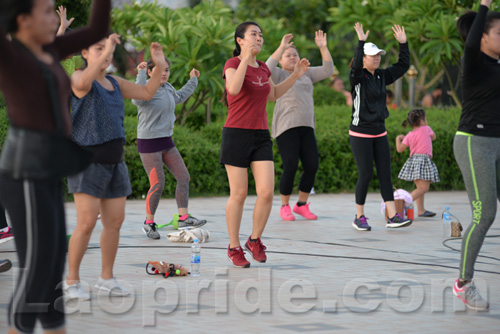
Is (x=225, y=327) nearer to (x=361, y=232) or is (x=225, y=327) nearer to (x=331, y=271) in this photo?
(x=331, y=271)

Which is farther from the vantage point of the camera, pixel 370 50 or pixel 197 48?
pixel 197 48

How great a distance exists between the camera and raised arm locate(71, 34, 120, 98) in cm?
517

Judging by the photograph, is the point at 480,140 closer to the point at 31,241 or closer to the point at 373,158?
the point at 31,241

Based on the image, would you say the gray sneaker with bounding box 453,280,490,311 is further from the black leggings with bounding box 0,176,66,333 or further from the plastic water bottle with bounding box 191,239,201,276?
the black leggings with bounding box 0,176,66,333

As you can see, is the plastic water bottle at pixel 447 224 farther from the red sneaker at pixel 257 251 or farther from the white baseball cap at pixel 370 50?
the red sneaker at pixel 257 251

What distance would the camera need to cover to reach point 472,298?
18.6 ft

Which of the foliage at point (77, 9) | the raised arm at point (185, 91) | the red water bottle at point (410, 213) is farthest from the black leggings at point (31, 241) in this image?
the foliage at point (77, 9)

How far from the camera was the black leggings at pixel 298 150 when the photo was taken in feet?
35.4

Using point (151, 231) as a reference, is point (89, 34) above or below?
above

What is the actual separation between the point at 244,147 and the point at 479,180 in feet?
7.06

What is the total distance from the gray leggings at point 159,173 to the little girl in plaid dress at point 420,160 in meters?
3.14

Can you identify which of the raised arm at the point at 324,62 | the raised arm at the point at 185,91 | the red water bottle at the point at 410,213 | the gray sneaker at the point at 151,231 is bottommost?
the red water bottle at the point at 410,213

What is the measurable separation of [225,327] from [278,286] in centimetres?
137

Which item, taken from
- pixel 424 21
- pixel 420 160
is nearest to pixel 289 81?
pixel 420 160
